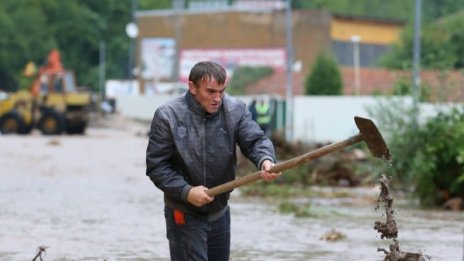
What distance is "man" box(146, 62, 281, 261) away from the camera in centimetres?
722

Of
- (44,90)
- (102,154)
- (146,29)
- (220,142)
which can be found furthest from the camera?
(146,29)

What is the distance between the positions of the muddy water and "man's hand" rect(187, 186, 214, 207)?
4968mm

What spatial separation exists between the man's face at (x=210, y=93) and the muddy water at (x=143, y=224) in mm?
5016

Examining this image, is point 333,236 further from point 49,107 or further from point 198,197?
point 49,107

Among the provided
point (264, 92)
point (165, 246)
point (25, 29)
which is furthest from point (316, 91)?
point (25, 29)

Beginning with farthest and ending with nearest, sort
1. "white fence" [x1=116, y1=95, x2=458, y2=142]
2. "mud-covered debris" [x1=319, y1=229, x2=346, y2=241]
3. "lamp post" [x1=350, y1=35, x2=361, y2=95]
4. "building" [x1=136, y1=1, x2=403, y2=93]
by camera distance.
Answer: "building" [x1=136, y1=1, x2=403, y2=93] < "lamp post" [x1=350, y1=35, x2=361, y2=95] < "white fence" [x1=116, y1=95, x2=458, y2=142] < "mud-covered debris" [x1=319, y1=229, x2=346, y2=241]

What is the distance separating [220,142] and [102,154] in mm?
26916

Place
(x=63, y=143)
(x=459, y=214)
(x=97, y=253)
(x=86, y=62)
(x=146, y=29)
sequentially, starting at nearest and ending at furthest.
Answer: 1. (x=97, y=253)
2. (x=459, y=214)
3. (x=63, y=143)
4. (x=146, y=29)
5. (x=86, y=62)

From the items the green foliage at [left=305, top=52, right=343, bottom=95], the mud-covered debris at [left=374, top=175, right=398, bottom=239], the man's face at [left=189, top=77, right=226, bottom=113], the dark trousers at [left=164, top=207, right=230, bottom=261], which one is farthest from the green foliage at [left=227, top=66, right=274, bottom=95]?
the man's face at [left=189, top=77, right=226, bottom=113]

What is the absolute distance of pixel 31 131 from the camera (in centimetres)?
4903

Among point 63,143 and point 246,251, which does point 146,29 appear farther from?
point 246,251

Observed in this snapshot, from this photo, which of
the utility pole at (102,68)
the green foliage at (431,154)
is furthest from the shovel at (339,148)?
the utility pole at (102,68)

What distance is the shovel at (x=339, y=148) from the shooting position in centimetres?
691

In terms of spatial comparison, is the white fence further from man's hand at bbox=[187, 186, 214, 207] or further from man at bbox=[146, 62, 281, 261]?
man's hand at bbox=[187, 186, 214, 207]
